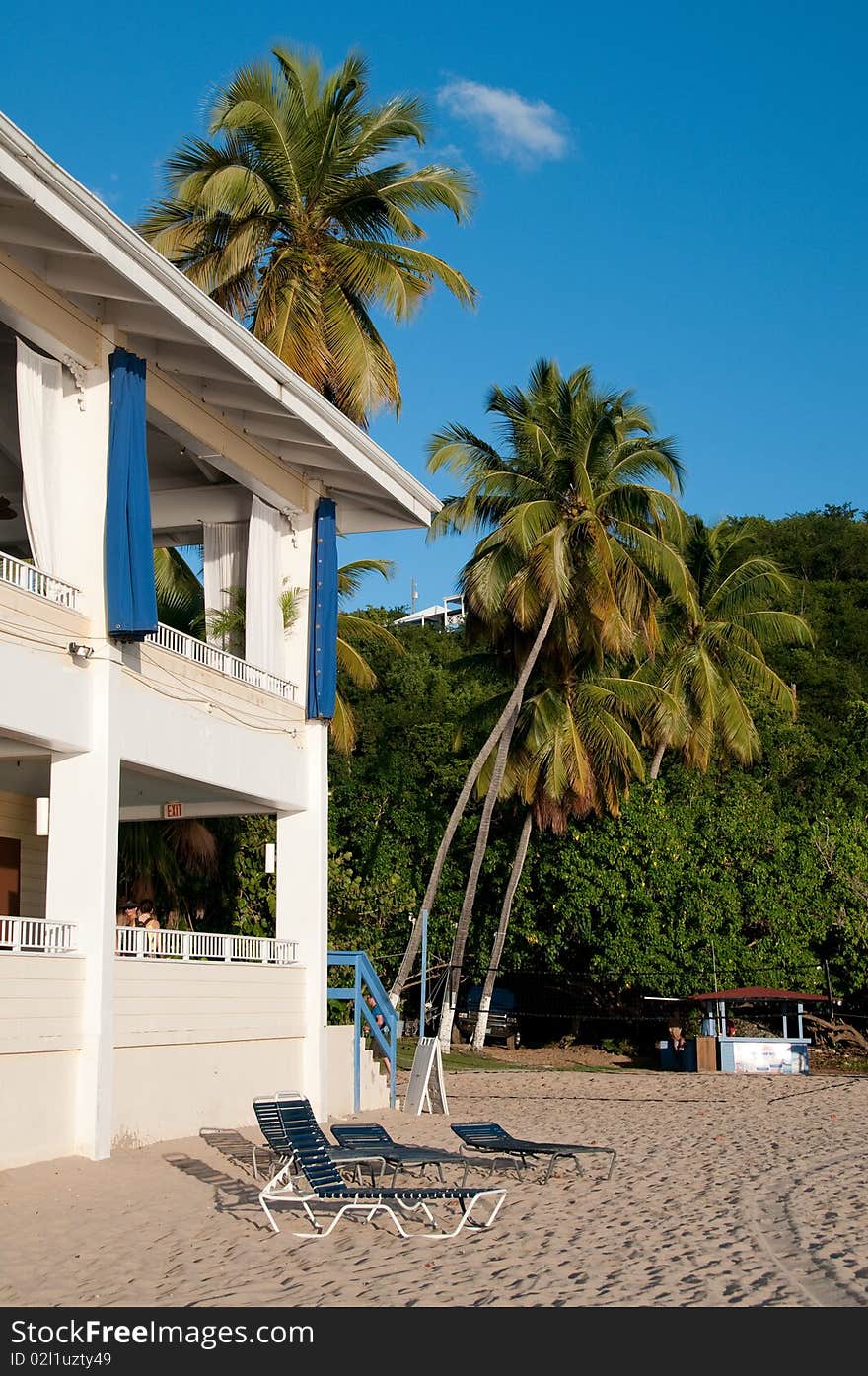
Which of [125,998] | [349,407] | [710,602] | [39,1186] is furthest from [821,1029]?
[39,1186]

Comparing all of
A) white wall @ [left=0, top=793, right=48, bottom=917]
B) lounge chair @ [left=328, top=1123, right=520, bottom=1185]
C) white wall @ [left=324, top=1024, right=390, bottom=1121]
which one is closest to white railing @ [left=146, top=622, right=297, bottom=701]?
white wall @ [left=0, top=793, right=48, bottom=917]

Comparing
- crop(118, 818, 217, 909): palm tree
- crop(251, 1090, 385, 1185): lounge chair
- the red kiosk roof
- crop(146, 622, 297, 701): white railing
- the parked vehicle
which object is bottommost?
the parked vehicle

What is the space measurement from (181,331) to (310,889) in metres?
7.54

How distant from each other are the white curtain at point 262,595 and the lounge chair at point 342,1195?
811 centimetres

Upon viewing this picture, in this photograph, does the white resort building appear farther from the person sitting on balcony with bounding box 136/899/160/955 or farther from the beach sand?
the beach sand

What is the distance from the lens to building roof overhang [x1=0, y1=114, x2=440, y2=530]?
42.5 ft

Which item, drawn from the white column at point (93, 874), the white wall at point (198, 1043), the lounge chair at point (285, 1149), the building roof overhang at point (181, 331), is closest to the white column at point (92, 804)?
the white column at point (93, 874)

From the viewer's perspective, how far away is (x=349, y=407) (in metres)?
24.1

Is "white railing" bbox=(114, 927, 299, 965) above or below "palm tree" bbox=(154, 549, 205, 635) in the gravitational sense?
below

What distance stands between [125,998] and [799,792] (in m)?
30.1

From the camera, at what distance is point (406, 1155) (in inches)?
443

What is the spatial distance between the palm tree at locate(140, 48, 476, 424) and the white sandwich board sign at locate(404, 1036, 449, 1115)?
10.4m

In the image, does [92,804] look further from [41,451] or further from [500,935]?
[500,935]
